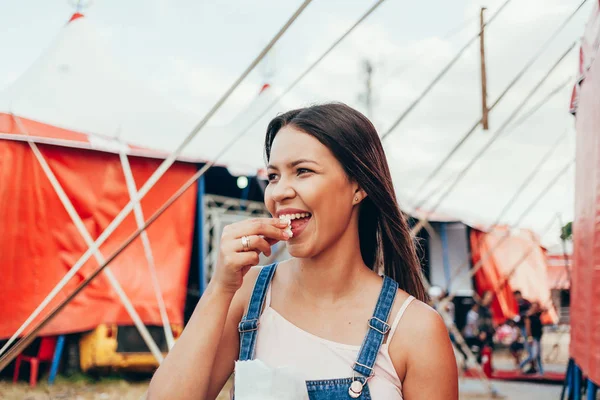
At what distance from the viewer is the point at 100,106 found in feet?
21.9

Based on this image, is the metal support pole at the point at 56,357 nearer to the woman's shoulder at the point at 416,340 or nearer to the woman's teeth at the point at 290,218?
the woman's teeth at the point at 290,218

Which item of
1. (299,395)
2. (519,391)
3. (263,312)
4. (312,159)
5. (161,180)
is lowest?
(519,391)

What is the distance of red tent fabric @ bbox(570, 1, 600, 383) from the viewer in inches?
102

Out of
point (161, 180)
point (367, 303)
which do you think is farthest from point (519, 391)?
point (367, 303)

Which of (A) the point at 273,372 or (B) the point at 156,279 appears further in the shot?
(B) the point at 156,279

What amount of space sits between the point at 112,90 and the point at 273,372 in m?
6.62

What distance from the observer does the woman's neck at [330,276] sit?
4.50ft

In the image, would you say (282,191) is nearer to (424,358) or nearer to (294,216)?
(294,216)

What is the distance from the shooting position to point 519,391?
752 centimetres

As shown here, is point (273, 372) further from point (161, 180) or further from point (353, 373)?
point (161, 180)

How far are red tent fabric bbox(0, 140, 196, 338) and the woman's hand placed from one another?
5.01 metres

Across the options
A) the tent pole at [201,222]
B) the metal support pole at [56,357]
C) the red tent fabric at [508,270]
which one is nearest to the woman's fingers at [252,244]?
the metal support pole at [56,357]

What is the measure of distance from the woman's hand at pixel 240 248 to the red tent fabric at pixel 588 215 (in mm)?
1874

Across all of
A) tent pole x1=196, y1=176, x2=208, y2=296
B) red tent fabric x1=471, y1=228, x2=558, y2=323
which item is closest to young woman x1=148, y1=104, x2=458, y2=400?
tent pole x1=196, y1=176, x2=208, y2=296
